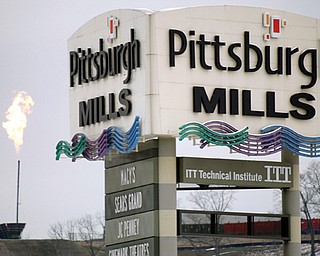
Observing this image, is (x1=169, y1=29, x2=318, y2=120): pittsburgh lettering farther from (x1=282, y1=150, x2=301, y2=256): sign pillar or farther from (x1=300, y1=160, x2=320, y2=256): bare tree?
(x1=300, y1=160, x2=320, y2=256): bare tree

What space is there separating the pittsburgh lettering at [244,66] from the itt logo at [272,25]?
0.38 meters

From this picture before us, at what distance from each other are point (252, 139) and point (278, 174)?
80.2 inches

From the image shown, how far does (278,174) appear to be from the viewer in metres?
52.8

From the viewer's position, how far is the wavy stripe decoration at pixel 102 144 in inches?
1982

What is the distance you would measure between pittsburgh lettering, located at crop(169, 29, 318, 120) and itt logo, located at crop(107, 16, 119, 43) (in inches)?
95.6

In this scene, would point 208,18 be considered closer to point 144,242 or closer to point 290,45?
point 290,45

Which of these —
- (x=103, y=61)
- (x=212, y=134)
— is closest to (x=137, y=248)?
(x=212, y=134)

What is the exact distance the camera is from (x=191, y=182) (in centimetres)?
5116

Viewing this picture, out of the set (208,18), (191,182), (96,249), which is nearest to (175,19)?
(208,18)

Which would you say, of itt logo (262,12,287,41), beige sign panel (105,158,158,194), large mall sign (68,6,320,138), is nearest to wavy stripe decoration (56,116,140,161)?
large mall sign (68,6,320,138)

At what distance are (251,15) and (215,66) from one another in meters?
2.21

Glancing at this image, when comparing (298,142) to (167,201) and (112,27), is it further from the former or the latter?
(112,27)

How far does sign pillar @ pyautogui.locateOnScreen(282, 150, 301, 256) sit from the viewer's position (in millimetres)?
53094

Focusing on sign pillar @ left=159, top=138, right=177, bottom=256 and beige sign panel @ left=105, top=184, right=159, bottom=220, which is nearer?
sign pillar @ left=159, top=138, right=177, bottom=256
